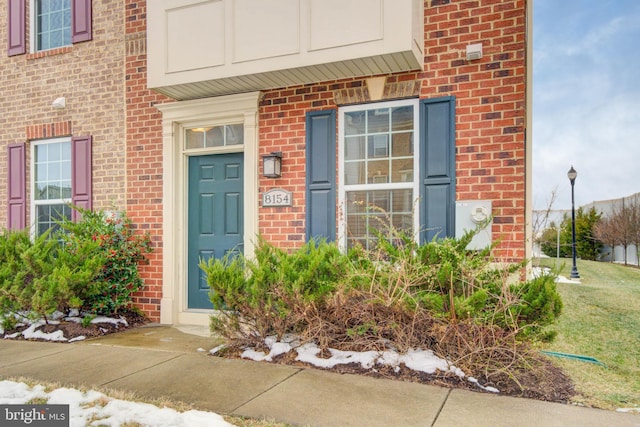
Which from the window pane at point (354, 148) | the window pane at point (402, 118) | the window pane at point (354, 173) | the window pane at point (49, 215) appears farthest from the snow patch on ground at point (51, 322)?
the window pane at point (402, 118)

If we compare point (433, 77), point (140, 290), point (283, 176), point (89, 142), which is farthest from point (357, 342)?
point (89, 142)

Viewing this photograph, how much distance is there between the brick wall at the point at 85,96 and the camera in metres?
6.12

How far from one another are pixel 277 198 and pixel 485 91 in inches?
98.7

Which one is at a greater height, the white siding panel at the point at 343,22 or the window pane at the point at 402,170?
the white siding panel at the point at 343,22

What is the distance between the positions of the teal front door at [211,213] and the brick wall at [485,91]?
1.86 m

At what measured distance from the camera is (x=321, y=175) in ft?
16.6

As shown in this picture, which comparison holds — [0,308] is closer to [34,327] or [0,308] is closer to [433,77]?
[34,327]

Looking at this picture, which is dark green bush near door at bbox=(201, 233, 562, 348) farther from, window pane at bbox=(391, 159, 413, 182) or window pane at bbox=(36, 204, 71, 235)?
window pane at bbox=(36, 204, 71, 235)

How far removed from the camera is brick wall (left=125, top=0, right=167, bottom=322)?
5871mm

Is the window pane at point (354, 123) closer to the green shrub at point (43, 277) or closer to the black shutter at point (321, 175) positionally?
the black shutter at point (321, 175)

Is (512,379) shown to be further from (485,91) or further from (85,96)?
(85,96)

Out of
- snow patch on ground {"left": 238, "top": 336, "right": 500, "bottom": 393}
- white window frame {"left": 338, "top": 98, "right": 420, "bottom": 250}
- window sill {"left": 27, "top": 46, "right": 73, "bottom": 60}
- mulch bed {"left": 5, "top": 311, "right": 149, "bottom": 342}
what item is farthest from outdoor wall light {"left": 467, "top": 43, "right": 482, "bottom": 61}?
window sill {"left": 27, "top": 46, "right": 73, "bottom": 60}

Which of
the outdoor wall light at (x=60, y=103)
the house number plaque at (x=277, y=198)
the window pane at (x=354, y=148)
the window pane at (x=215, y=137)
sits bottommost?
the house number plaque at (x=277, y=198)

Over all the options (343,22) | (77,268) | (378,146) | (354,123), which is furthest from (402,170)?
(77,268)
